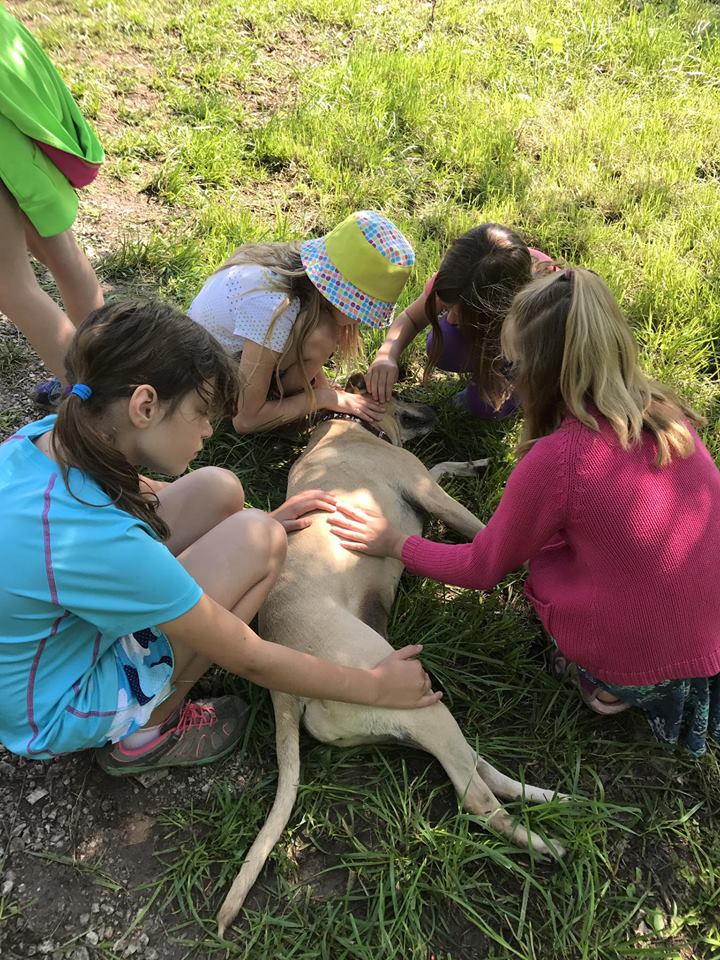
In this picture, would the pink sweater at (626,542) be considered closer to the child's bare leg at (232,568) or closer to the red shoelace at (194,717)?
the child's bare leg at (232,568)

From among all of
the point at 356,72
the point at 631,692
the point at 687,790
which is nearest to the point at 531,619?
the point at 631,692

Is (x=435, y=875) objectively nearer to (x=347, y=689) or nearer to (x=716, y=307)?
(x=347, y=689)

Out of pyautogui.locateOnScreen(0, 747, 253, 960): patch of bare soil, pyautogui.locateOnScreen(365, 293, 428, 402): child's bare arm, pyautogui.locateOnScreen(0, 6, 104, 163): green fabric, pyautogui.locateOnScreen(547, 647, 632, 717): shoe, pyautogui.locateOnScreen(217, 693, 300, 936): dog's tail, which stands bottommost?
pyautogui.locateOnScreen(0, 747, 253, 960): patch of bare soil

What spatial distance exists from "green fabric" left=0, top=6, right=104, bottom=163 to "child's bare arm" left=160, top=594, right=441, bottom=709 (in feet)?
7.31

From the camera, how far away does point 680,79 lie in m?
6.32

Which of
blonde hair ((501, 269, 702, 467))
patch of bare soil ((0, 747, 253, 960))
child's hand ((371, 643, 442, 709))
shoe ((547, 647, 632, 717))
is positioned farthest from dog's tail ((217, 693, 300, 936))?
blonde hair ((501, 269, 702, 467))

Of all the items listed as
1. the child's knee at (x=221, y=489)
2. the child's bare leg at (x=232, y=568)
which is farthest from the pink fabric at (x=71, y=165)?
the child's bare leg at (x=232, y=568)

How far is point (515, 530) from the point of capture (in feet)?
8.20

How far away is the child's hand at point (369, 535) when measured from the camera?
3.07 m

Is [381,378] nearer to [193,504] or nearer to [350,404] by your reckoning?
[350,404]

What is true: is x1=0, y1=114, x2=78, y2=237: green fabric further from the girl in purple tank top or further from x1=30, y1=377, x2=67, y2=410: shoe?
the girl in purple tank top

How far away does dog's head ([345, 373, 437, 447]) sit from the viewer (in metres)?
4.02

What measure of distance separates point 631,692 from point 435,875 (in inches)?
35.6

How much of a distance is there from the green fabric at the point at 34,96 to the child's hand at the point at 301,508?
70.8 inches
